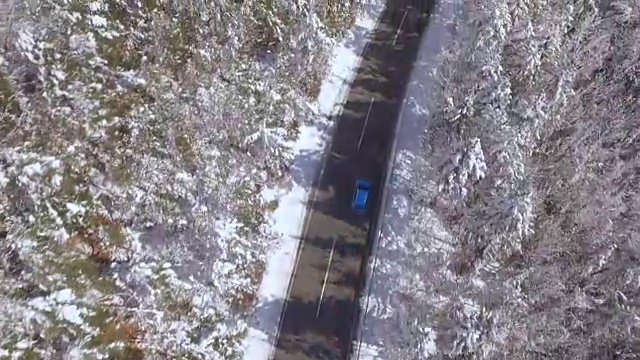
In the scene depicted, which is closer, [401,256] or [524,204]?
[524,204]

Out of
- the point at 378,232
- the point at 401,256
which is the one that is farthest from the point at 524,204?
the point at 378,232

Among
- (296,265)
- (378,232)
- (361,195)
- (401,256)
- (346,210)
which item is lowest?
(296,265)

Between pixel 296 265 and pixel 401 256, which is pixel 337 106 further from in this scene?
pixel 296 265

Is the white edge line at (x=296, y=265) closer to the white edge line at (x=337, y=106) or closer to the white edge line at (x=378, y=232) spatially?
the white edge line at (x=337, y=106)

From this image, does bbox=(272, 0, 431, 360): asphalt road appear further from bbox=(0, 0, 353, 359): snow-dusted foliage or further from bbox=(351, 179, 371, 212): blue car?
bbox=(0, 0, 353, 359): snow-dusted foliage

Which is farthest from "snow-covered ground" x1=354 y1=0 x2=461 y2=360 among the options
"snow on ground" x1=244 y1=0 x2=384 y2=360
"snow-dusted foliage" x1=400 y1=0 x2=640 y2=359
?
"snow on ground" x1=244 y1=0 x2=384 y2=360

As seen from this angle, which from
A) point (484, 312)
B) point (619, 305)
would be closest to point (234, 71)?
point (484, 312)

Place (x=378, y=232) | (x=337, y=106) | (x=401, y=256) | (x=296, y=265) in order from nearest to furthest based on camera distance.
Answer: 1. (x=296, y=265)
2. (x=401, y=256)
3. (x=378, y=232)
4. (x=337, y=106)
